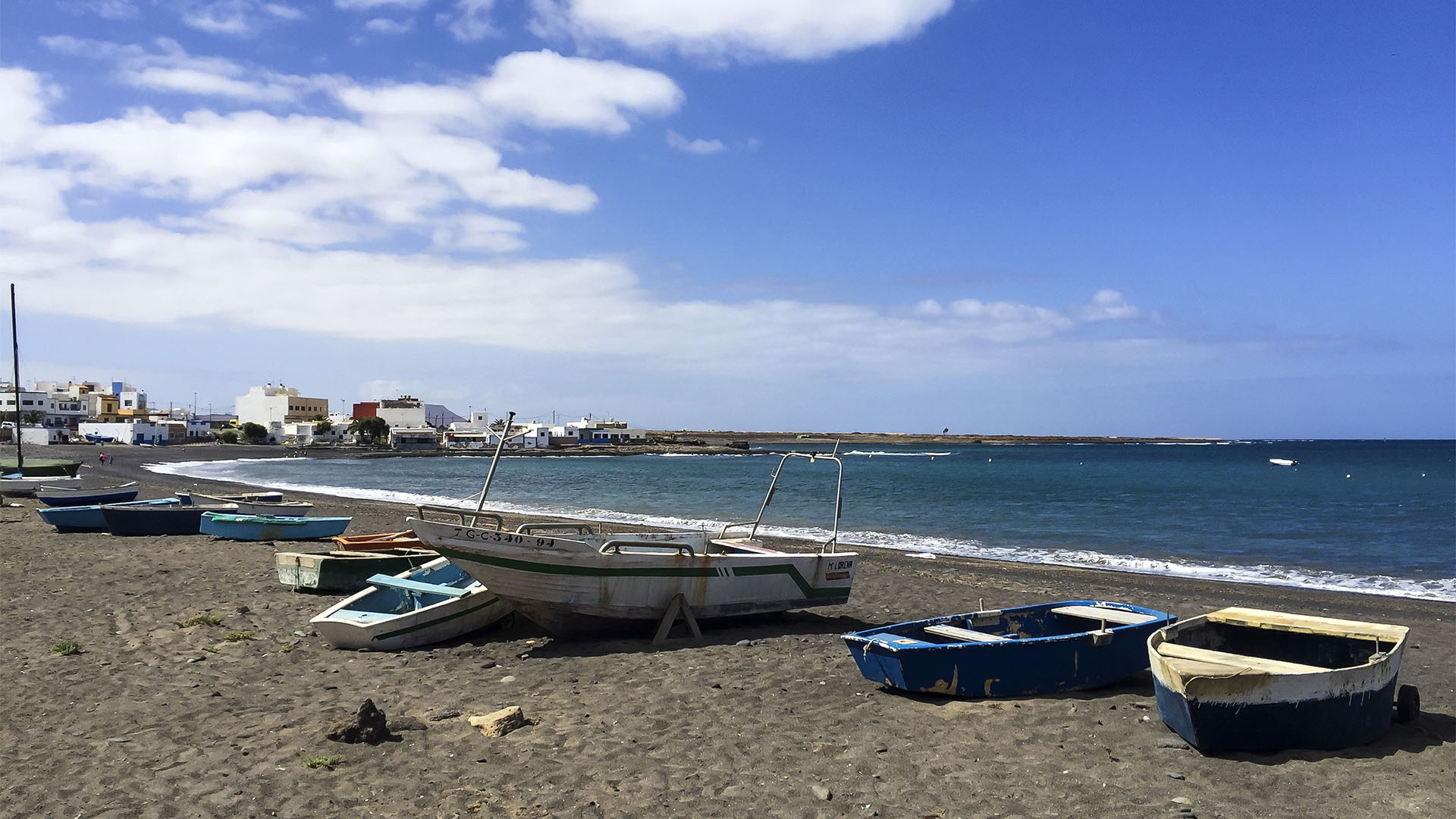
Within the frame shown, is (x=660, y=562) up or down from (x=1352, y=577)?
up

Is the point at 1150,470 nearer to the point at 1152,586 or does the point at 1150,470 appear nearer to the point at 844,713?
the point at 1152,586

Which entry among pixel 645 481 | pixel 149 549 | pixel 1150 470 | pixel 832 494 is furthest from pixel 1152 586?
pixel 1150 470

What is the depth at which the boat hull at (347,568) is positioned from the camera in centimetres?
1318

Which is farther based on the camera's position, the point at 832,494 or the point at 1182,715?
the point at 832,494

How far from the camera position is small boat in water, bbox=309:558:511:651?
991 centimetres

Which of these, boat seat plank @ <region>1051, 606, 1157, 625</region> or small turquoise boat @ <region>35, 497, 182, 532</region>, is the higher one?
boat seat plank @ <region>1051, 606, 1157, 625</region>

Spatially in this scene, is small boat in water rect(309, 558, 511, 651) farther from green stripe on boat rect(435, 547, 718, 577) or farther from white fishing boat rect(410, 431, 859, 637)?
green stripe on boat rect(435, 547, 718, 577)

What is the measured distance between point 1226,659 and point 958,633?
2292 mm

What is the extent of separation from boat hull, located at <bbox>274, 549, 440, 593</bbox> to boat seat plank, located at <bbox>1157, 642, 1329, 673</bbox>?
9539 millimetres

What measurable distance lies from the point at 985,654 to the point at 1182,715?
1.68 metres

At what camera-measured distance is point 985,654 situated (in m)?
8.08

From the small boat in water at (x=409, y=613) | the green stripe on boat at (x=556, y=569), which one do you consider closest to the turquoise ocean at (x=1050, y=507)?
the green stripe on boat at (x=556, y=569)

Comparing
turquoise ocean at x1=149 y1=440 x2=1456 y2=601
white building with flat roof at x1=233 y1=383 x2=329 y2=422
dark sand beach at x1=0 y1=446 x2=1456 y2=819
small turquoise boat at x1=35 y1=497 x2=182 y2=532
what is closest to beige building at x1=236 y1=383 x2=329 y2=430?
white building with flat roof at x1=233 y1=383 x2=329 y2=422

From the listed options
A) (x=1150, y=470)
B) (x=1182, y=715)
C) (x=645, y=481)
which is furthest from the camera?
(x=1150, y=470)
